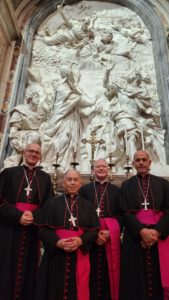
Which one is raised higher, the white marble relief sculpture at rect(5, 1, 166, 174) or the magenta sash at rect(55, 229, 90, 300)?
the white marble relief sculpture at rect(5, 1, 166, 174)

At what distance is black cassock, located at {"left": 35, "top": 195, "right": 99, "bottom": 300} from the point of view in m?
2.28

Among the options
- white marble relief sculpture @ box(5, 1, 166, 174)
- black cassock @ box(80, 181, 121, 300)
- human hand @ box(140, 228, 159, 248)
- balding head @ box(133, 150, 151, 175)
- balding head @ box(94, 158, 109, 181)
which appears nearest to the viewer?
human hand @ box(140, 228, 159, 248)

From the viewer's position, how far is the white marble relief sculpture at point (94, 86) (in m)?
5.26

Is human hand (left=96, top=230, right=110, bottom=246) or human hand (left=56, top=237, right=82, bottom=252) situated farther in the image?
human hand (left=96, top=230, right=110, bottom=246)

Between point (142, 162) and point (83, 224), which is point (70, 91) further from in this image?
point (83, 224)

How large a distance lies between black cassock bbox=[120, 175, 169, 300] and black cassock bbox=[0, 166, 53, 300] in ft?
2.89

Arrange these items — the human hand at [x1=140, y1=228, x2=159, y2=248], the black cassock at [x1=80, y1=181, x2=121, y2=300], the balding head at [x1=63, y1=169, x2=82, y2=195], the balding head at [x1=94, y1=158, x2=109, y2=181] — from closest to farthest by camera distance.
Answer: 1. the human hand at [x1=140, y1=228, x2=159, y2=248]
2. the black cassock at [x1=80, y1=181, x2=121, y2=300]
3. the balding head at [x1=63, y1=169, x2=82, y2=195]
4. the balding head at [x1=94, y1=158, x2=109, y2=181]

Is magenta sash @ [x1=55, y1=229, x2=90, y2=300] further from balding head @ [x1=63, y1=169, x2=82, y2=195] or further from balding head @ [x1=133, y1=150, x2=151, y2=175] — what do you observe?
balding head @ [x1=133, y1=150, x2=151, y2=175]

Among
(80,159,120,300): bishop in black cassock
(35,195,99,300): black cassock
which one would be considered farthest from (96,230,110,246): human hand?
(35,195,99,300): black cassock

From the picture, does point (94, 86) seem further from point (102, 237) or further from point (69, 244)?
point (69, 244)

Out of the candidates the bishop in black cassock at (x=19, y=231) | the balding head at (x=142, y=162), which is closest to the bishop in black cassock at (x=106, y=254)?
the balding head at (x=142, y=162)

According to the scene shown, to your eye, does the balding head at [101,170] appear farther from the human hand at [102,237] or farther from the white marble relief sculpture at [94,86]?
the white marble relief sculpture at [94,86]

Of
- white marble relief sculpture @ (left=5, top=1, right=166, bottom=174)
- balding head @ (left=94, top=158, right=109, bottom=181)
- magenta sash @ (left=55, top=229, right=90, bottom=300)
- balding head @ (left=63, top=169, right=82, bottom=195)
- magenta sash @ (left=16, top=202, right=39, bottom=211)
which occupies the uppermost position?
white marble relief sculpture @ (left=5, top=1, right=166, bottom=174)

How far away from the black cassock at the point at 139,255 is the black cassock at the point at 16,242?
0.88 metres
